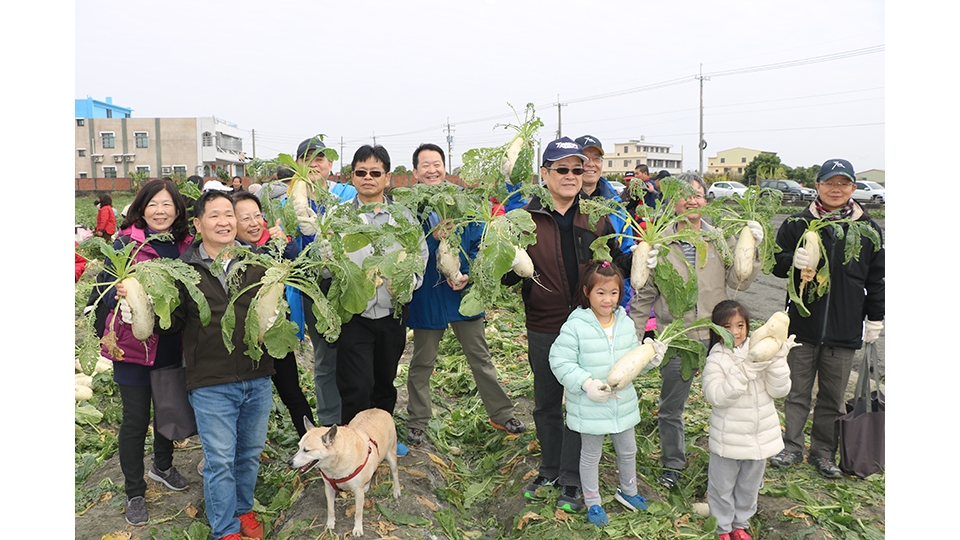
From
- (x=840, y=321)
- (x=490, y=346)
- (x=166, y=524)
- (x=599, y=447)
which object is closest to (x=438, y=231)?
(x=599, y=447)

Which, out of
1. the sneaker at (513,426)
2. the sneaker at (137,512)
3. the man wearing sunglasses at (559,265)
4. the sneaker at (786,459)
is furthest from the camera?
the sneaker at (513,426)

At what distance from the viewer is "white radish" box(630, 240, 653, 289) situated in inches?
167

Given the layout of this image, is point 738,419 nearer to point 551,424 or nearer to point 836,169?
point 551,424

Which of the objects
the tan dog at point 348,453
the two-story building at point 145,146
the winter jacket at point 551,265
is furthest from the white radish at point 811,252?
the two-story building at point 145,146

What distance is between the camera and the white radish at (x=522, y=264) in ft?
13.8

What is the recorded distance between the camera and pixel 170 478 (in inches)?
184

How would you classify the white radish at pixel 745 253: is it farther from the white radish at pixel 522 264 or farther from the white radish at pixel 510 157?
the white radish at pixel 510 157

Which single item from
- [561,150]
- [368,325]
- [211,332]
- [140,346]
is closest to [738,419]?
[561,150]

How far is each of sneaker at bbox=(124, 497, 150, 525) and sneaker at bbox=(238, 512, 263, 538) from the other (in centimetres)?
68

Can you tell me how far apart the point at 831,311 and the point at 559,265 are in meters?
2.34

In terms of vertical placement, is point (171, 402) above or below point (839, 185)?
below

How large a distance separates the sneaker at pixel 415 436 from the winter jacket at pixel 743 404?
2566mm

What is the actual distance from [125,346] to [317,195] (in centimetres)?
163

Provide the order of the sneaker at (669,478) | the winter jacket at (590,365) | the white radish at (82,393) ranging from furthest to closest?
the white radish at (82,393) < the sneaker at (669,478) < the winter jacket at (590,365)
